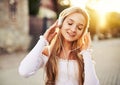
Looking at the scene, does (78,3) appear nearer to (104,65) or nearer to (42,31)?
(42,31)

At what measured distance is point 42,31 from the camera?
326 cm

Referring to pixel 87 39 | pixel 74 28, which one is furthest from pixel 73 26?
pixel 87 39

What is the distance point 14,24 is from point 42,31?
1.14ft

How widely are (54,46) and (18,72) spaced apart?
0.33 metres

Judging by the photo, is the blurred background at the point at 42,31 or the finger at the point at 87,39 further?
the blurred background at the point at 42,31

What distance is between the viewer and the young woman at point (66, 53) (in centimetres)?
307

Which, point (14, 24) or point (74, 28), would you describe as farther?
point (14, 24)

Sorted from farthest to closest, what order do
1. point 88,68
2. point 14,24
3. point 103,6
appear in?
point 14,24, point 103,6, point 88,68

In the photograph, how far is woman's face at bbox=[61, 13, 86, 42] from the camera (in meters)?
3.07

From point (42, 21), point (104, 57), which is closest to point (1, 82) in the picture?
point (42, 21)

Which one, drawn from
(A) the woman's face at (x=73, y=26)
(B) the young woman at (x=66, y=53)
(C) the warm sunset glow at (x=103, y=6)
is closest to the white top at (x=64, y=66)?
(B) the young woman at (x=66, y=53)

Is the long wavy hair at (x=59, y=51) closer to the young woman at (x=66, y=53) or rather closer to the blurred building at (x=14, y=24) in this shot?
the young woman at (x=66, y=53)

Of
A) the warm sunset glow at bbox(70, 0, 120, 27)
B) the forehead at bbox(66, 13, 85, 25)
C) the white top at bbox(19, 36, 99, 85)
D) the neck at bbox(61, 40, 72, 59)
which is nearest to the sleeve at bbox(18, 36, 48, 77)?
the white top at bbox(19, 36, 99, 85)

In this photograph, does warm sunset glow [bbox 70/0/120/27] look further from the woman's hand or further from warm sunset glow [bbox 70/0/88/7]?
the woman's hand
